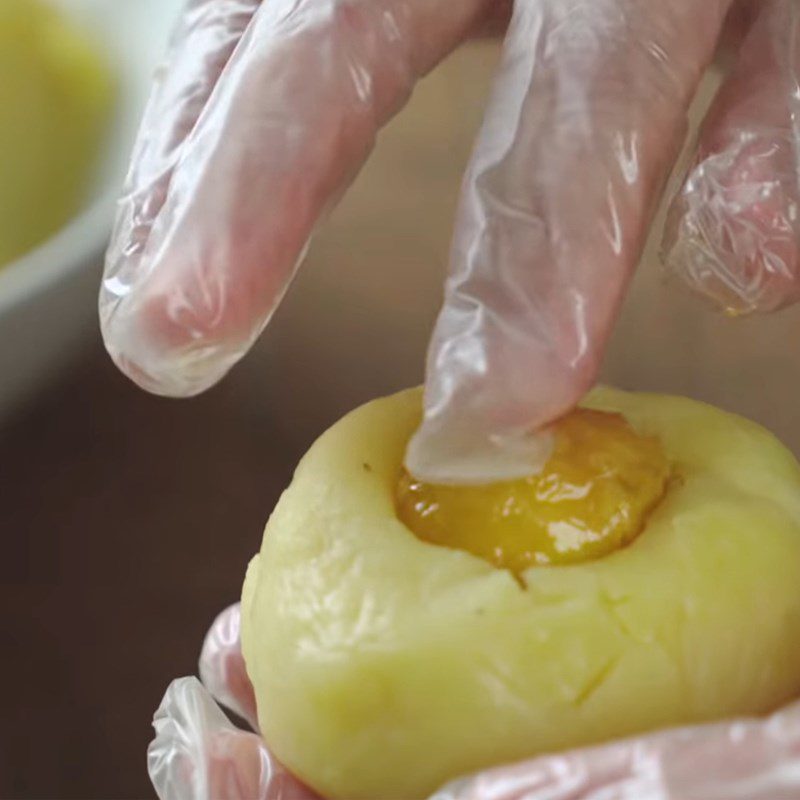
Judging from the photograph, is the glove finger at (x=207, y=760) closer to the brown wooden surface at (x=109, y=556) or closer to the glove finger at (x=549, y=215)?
A: the glove finger at (x=549, y=215)

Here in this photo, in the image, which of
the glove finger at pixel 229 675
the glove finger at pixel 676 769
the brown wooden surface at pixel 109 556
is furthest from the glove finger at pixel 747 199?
the brown wooden surface at pixel 109 556

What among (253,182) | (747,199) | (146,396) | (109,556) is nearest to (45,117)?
(146,396)

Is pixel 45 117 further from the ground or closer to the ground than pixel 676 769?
further from the ground

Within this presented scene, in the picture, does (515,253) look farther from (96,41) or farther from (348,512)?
(96,41)

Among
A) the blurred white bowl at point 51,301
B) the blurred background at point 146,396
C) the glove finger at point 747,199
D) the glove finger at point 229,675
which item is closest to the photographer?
the glove finger at point 747,199

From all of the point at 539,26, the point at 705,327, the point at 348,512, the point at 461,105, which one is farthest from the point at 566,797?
the point at 461,105

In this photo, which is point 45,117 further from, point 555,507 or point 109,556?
point 555,507
